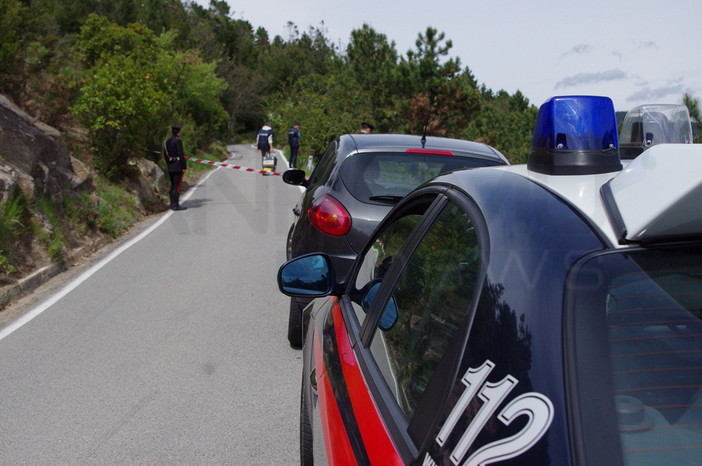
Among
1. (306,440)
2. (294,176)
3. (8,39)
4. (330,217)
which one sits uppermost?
(8,39)

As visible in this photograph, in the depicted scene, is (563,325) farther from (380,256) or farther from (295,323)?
(295,323)

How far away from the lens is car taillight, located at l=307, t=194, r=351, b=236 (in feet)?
17.7

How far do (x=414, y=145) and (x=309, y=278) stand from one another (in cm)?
301

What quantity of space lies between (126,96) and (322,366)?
15.5 metres

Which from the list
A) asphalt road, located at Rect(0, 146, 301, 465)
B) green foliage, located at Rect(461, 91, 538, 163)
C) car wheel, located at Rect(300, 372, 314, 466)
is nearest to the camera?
car wheel, located at Rect(300, 372, 314, 466)

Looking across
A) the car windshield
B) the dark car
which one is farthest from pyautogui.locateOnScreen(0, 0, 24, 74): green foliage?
the car windshield

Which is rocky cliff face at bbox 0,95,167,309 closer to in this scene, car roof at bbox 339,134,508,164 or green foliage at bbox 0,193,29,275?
green foliage at bbox 0,193,29,275

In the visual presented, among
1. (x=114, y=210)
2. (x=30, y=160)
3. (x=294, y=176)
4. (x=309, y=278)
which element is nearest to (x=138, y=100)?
(x=114, y=210)

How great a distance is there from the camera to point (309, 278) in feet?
10.3

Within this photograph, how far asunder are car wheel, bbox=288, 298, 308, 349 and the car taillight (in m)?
0.68

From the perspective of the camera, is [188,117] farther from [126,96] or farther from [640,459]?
[640,459]

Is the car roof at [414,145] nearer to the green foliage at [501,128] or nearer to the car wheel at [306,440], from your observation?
the car wheel at [306,440]

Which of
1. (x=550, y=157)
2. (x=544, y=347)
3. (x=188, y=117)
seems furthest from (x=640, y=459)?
(x=188, y=117)

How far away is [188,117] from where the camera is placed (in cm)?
4241
